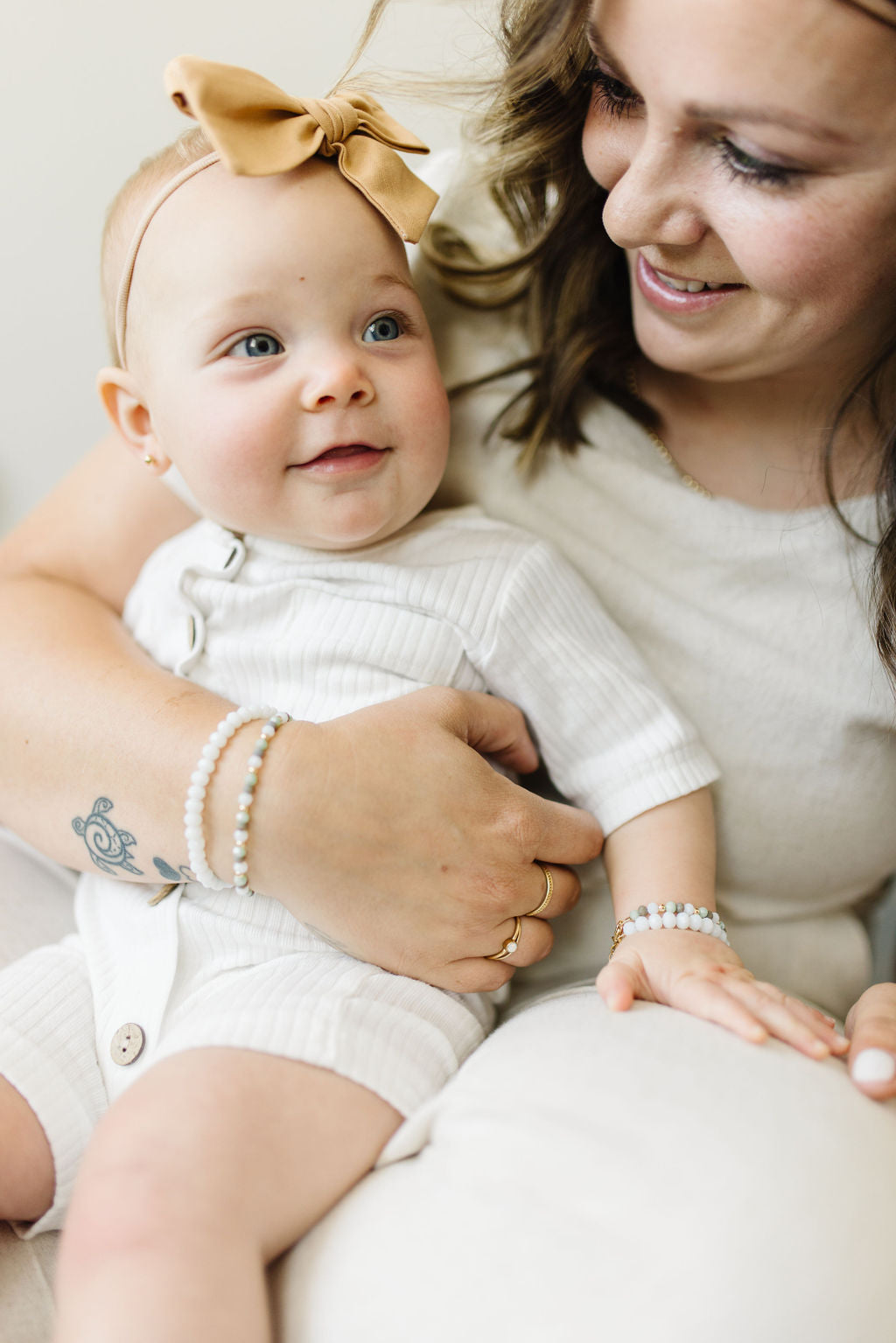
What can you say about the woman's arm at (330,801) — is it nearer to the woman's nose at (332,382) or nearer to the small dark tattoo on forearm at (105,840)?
the small dark tattoo on forearm at (105,840)

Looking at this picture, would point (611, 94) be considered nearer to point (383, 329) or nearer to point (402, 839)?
point (383, 329)

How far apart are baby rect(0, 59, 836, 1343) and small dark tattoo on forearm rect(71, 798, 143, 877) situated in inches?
1.9

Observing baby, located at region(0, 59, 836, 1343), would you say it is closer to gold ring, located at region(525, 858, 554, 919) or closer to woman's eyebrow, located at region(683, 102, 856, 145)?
gold ring, located at region(525, 858, 554, 919)

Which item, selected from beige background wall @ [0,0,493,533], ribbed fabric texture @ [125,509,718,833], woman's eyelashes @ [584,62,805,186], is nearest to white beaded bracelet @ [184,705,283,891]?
ribbed fabric texture @ [125,509,718,833]

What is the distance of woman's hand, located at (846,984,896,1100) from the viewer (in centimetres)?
85

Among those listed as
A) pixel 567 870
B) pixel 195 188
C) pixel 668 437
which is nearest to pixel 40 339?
pixel 195 188

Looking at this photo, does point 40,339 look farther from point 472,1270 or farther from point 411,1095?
point 472,1270

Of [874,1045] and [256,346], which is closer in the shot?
[874,1045]

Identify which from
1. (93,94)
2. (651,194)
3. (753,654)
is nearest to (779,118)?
(651,194)

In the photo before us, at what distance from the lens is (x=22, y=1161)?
93 centimetres

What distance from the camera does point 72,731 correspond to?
105 centimetres

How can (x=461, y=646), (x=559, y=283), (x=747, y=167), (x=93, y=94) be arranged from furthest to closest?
(x=93, y=94)
(x=559, y=283)
(x=461, y=646)
(x=747, y=167)

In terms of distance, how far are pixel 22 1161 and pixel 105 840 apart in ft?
0.90

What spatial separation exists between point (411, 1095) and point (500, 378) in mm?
741
